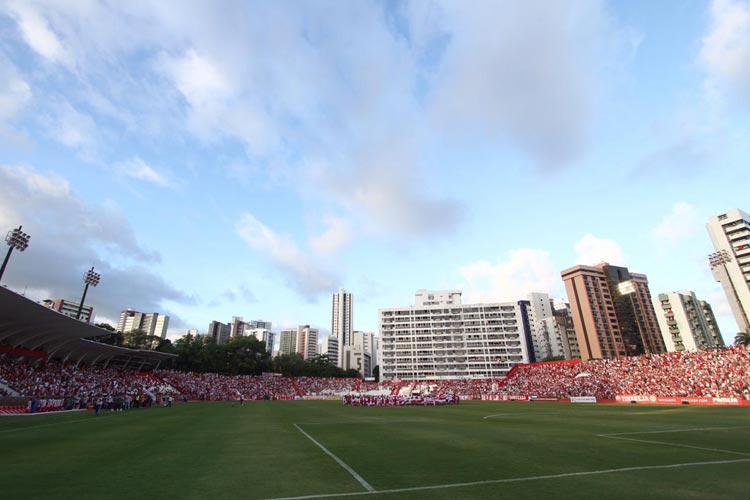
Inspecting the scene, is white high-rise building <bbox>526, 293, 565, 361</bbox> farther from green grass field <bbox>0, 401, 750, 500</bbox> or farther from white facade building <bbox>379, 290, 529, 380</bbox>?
green grass field <bbox>0, 401, 750, 500</bbox>

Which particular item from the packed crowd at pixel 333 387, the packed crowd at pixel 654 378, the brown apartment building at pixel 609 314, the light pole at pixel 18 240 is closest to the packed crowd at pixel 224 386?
the packed crowd at pixel 333 387

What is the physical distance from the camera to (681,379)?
1586 inches

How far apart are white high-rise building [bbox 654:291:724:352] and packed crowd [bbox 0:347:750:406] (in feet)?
286

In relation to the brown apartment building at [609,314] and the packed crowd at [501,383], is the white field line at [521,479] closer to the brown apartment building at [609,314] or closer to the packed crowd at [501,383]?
the packed crowd at [501,383]

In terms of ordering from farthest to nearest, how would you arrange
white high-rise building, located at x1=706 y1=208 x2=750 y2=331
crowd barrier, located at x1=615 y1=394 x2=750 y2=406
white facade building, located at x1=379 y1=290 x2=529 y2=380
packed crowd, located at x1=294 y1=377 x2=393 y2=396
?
white facade building, located at x1=379 y1=290 x2=529 y2=380
white high-rise building, located at x1=706 y1=208 x2=750 y2=331
packed crowd, located at x1=294 y1=377 x2=393 y2=396
crowd barrier, located at x1=615 y1=394 x2=750 y2=406

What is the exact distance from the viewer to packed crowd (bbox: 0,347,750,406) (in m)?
36.9

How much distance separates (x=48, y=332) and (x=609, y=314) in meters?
152

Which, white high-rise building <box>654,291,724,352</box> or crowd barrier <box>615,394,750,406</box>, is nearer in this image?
crowd barrier <box>615,394,750,406</box>

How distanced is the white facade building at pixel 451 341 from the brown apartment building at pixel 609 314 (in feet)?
70.7

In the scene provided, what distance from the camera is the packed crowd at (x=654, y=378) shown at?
36.5m

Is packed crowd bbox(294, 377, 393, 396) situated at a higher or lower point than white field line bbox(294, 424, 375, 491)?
higher

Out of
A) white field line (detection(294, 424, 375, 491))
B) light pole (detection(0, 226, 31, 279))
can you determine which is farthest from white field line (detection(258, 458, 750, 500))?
light pole (detection(0, 226, 31, 279))

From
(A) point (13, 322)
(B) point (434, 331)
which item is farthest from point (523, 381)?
(B) point (434, 331)

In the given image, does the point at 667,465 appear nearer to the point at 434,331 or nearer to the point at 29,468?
the point at 29,468
